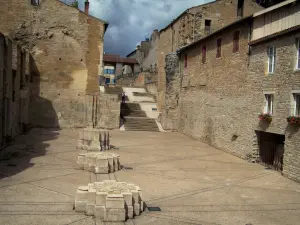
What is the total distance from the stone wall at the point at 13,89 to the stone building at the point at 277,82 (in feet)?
37.9

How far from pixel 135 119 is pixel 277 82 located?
51.6 feet

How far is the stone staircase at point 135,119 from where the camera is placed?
26.7m

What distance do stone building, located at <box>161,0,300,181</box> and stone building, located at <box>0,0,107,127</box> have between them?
7.72 meters

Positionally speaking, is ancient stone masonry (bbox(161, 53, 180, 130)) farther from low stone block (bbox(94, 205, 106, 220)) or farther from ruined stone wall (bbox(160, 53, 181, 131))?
low stone block (bbox(94, 205, 106, 220))

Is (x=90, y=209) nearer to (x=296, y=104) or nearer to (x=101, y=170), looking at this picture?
(x=101, y=170)

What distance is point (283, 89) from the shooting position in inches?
526

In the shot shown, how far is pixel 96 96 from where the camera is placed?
84.3ft

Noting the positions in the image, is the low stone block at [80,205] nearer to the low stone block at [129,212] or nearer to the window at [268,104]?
the low stone block at [129,212]

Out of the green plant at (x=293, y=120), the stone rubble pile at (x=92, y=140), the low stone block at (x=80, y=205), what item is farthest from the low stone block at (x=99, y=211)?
the stone rubble pile at (x=92, y=140)

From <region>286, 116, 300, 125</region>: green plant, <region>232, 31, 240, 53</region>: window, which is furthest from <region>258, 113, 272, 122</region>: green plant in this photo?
<region>232, 31, 240, 53</region>: window

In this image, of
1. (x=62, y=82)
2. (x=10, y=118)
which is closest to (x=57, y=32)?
Result: (x=62, y=82)

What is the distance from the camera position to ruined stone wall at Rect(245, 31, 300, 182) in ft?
41.0

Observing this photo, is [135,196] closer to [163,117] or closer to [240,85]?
[240,85]

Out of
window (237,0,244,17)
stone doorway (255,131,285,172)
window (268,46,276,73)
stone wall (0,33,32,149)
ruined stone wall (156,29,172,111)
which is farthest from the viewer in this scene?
ruined stone wall (156,29,172,111)
